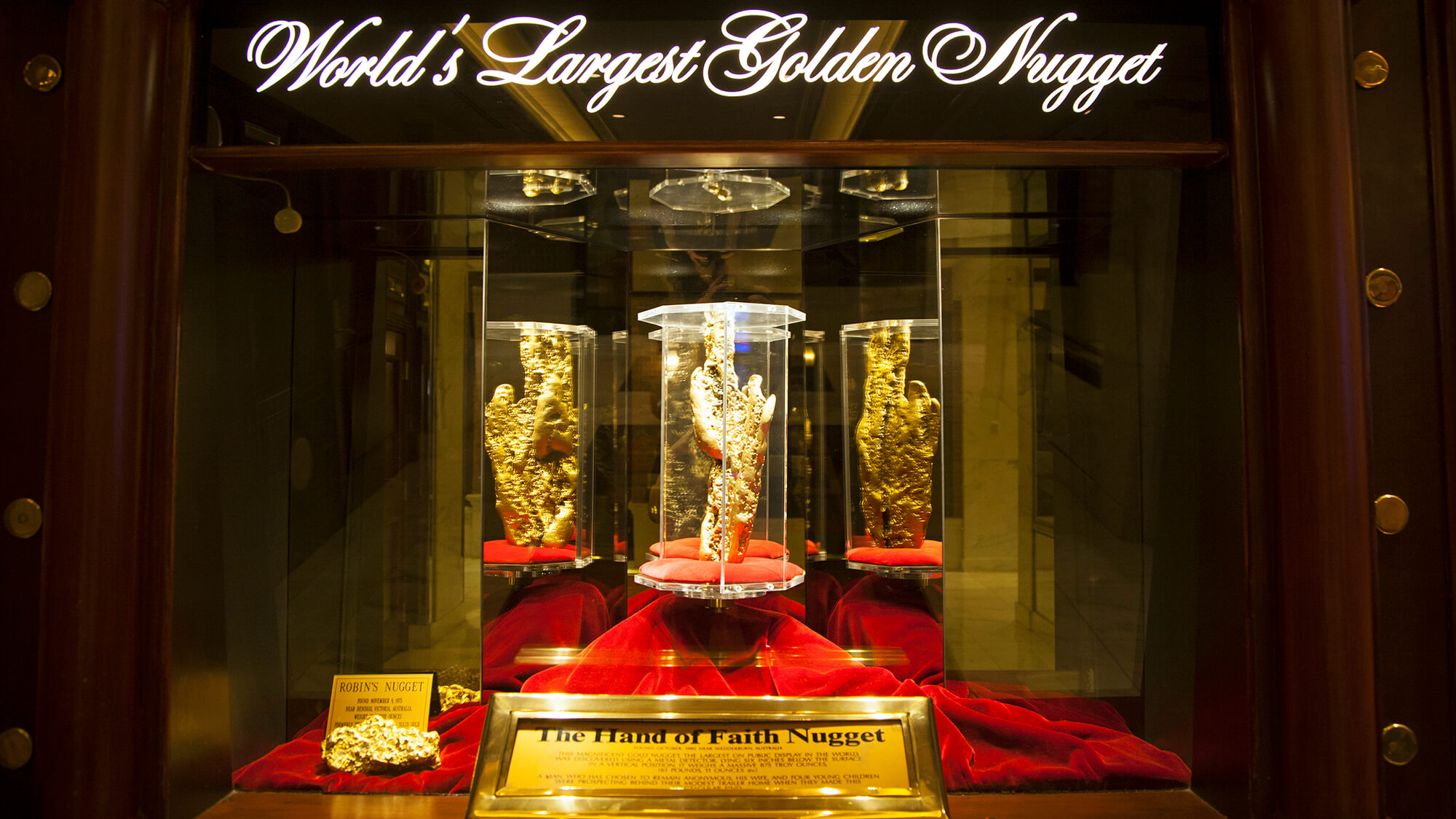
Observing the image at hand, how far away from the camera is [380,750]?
1658 millimetres

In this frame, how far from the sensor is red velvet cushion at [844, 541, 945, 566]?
2174 millimetres

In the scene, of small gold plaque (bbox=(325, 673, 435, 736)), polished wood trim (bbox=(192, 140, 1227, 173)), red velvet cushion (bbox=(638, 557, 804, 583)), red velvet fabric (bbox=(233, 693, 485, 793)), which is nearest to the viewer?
polished wood trim (bbox=(192, 140, 1227, 173))

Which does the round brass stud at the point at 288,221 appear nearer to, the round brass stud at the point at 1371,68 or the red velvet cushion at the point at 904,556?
the red velvet cushion at the point at 904,556

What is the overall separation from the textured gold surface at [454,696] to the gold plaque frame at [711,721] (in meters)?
0.64

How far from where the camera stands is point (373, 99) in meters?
1.58

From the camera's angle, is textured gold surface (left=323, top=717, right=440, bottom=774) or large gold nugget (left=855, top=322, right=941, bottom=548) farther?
large gold nugget (left=855, top=322, right=941, bottom=548)

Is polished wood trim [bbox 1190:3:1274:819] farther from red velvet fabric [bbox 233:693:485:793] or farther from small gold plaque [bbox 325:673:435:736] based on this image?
small gold plaque [bbox 325:673:435:736]

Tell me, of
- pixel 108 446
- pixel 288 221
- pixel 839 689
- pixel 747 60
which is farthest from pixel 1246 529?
pixel 288 221

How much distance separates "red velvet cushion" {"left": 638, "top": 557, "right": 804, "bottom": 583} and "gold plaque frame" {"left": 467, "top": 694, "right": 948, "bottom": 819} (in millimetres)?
582

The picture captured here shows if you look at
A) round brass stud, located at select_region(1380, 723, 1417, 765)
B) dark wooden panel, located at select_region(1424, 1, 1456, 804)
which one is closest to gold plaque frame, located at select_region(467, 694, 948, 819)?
round brass stud, located at select_region(1380, 723, 1417, 765)

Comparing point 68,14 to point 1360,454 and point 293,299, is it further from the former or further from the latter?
point 1360,454

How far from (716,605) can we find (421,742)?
0.79m

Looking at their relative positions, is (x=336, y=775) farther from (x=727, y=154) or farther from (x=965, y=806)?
(x=727, y=154)

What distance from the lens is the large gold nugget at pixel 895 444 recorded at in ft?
7.23
